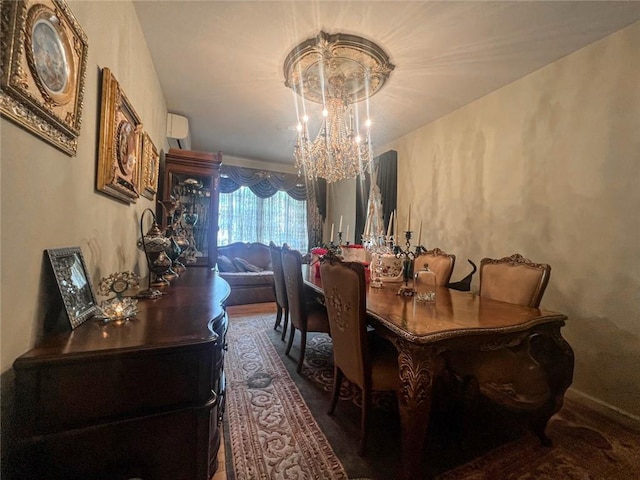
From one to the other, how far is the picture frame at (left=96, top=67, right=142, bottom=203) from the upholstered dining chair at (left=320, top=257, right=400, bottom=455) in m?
1.15

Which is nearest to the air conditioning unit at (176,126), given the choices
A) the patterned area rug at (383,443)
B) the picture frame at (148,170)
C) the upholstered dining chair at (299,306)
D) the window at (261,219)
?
the picture frame at (148,170)

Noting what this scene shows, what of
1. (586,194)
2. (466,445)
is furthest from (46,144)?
(586,194)

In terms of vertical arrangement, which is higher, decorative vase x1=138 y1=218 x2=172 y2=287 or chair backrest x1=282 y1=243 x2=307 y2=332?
Answer: decorative vase x1=138 y1=218 x2=172 y2=287

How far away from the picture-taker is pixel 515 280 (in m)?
1.74

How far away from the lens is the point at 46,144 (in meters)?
0.82

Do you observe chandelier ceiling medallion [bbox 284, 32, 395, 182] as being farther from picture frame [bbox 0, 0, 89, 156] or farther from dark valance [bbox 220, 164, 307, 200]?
dark valance [bbox 220, 164, 307, 200]

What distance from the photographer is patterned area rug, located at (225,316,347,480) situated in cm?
128

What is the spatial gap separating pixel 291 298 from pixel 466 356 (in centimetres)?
140

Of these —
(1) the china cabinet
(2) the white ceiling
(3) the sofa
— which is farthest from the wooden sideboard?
(3) the sofa

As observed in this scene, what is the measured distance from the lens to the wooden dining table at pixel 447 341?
1.11 metres

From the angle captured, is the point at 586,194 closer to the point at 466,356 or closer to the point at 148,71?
the point at 466,356

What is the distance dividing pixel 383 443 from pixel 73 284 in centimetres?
162

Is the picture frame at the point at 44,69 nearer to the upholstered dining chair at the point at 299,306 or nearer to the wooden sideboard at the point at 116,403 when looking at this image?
the wooden sideboard at the point at 116,403

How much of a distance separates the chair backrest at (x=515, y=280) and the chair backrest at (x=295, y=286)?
136 centimetres
